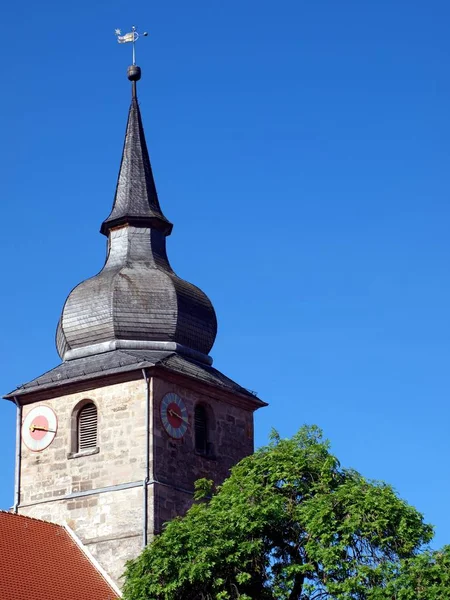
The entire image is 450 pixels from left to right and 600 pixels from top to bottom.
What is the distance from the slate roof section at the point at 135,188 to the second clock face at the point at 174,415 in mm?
5856

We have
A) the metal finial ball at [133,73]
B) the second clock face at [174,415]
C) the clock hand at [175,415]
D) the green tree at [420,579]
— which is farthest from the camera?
the metal finial ball at [133,73]

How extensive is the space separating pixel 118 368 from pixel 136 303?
225 cm

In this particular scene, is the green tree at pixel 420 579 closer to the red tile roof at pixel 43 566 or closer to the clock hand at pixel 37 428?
the red tile roof at pixel 43 566

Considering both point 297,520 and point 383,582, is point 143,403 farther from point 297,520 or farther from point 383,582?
point 383,582

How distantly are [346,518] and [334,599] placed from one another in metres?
1.89

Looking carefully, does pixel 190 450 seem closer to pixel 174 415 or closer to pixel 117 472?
pixel 174 415

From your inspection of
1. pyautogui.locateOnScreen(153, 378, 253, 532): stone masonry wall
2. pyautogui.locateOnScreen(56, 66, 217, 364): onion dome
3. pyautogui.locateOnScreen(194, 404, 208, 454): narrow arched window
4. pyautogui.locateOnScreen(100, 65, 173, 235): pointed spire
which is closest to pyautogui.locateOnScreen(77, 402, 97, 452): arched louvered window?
pyautogui.locateOnScreen(56, 66, 217, 364): onion dome

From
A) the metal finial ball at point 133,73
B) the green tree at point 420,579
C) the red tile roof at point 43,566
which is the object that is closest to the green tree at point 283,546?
the green tree at point 420,579

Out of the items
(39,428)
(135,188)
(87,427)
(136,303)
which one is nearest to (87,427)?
(87,427)

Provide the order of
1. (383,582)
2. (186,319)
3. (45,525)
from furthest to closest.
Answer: (186,319), (45,525), (383,582)

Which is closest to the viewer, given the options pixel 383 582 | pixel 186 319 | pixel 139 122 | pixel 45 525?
pixel 383 582

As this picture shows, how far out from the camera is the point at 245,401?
45219 mm

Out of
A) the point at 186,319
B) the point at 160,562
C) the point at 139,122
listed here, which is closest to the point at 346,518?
the point at 160,562

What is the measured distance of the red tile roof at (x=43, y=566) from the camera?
37281mm
